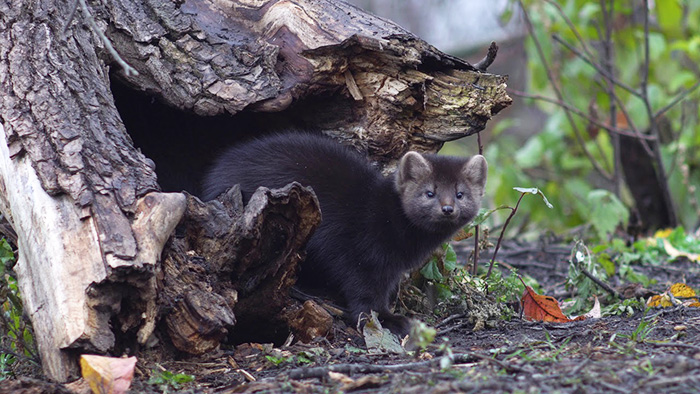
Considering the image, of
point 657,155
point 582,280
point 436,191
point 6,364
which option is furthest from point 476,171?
point 657,155

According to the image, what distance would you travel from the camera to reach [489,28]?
15.0 metres

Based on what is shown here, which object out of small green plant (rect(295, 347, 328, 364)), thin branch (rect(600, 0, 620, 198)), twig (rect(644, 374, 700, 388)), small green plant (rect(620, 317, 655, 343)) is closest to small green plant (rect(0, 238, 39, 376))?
small green plant (rect(295, 347, 328, 364))

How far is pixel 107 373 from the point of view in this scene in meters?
3.20

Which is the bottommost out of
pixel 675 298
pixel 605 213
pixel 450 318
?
pixel 675 298

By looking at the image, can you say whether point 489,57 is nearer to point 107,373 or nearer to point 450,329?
point 450,329

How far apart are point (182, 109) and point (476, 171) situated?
2.10 meters

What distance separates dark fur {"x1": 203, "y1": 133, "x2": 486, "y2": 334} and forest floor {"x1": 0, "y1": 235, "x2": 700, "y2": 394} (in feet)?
1.32

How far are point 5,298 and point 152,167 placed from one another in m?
1.06

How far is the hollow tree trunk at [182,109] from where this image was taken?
3.49 metres

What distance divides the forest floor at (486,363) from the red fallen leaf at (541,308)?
7.8 inches

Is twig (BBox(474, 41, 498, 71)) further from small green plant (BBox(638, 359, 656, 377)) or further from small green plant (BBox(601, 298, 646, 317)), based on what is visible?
small green plant (BBox(638, 359, 656, 377))

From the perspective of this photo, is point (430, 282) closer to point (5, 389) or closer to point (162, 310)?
point (162, 310)

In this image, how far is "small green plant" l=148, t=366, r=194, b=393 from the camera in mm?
3494

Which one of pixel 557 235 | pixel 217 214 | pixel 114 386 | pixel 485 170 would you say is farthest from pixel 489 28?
pixel 114 386
